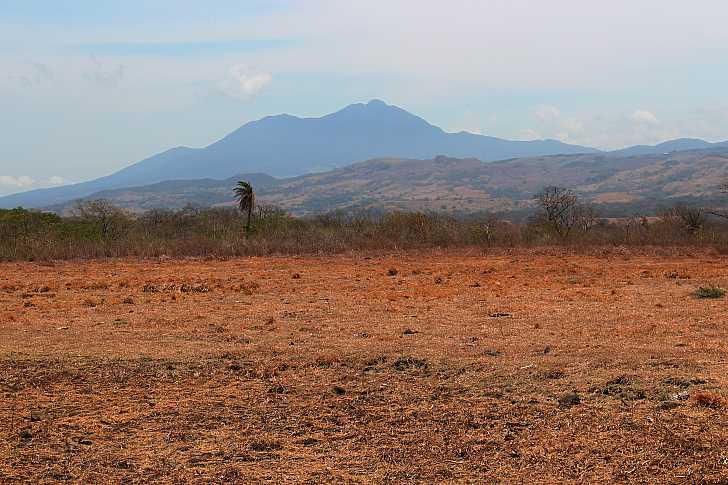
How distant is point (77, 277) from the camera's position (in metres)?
29.0

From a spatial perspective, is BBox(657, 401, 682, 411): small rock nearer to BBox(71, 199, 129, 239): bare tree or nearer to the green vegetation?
the green vegetation

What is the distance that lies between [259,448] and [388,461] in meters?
1.40

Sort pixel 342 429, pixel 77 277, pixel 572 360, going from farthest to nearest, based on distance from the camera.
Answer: pixel 77 277 < pixel 572 360 < pixel 342 429

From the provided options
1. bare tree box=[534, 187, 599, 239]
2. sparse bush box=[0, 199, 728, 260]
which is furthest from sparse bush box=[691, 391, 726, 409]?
bare tree box=[534, 187, 599, 239]

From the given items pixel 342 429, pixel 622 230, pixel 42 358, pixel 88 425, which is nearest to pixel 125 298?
pixel 42 358

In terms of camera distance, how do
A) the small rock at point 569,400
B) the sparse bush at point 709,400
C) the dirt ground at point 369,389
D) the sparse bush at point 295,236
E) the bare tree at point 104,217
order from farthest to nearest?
1. the bare tree at point 104,217
2. the sparse bush at point 295,236
3. the small rock at point 569,400
4. the sparse bush at point 709,400
5. the dirt ground at point 369,389

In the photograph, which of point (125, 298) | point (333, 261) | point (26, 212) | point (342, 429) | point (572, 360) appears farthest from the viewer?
point (26, 212)

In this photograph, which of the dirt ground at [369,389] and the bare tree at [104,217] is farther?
the bare tree at [104,217]

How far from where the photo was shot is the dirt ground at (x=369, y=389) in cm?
714

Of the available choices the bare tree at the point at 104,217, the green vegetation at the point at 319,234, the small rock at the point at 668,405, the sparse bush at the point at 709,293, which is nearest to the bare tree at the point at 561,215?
the green vegetation at the point at 319,234

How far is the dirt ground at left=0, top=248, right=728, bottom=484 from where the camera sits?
7.14 meters

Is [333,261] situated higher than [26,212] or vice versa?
[26,212]

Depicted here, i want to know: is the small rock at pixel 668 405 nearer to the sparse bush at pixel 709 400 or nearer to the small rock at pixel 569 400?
the sparse bush at pixel 709 400

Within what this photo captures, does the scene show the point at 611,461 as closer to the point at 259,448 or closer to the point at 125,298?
the point at 259,448
